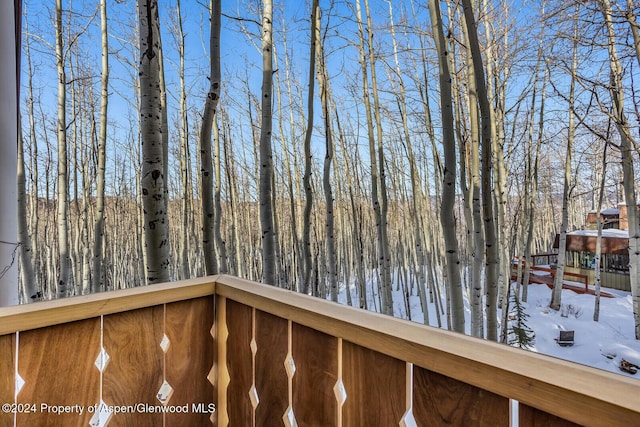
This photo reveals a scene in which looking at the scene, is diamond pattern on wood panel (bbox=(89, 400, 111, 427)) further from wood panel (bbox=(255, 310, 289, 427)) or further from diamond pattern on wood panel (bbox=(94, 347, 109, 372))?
→ wood panel (bbox=(255, 310, 289, 427))

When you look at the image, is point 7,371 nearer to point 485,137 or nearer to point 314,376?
point 314,376

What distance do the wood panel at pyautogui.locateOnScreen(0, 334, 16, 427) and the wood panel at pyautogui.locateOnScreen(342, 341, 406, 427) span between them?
2.62 feet

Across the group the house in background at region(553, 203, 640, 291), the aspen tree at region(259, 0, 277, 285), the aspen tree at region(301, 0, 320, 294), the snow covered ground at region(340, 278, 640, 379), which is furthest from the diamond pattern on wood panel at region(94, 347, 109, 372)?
the house in background at region(553, 203, 640, 291)

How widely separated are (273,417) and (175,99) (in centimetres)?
572

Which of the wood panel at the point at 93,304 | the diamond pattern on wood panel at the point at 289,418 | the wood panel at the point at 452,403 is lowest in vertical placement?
the diamond pattern on wood panel at the point at 289,418

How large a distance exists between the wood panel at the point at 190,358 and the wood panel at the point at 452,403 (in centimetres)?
75

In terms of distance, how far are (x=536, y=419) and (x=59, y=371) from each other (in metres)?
1.07

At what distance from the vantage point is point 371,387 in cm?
66

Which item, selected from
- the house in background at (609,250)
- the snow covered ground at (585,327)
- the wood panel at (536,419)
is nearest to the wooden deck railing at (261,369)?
the wood panel at (536,419)

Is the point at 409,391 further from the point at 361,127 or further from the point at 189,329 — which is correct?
the point at 361,127

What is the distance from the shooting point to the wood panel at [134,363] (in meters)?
0.89

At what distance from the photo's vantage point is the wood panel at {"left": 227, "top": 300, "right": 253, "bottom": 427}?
3.16 feet

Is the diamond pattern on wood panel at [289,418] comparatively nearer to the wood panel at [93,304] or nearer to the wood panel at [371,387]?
the wood panel at [371,387]

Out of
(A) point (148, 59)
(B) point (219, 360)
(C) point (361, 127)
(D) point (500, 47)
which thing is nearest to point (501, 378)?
(B) point (219, 360)
